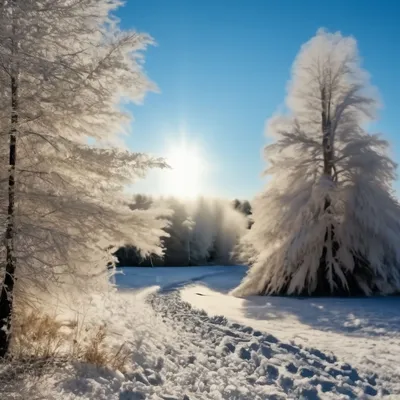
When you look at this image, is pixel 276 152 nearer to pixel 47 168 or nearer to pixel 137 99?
pixel 137 99

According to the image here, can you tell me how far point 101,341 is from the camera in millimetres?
5395

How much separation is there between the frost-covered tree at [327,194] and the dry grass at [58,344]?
31.7 feet

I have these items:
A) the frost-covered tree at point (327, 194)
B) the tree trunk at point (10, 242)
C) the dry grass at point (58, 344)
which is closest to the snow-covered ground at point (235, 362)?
the dry grass at point (58, 344)

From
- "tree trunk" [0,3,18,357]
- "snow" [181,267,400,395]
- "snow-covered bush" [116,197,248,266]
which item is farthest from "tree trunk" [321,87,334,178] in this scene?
"snow-covered bush" [116,197,248,266]

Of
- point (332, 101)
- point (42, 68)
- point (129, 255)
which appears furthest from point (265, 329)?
point (129, 255)

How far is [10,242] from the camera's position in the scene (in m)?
4.61

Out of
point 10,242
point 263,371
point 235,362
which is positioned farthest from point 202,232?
point 10,242

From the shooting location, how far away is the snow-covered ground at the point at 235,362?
424 centimetres

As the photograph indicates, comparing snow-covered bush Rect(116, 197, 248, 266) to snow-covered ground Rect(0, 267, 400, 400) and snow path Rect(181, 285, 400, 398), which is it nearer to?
snow path Rect(181, 285, 400, 398)

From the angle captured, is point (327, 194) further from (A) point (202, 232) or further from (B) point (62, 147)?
(A) point (202, 232)

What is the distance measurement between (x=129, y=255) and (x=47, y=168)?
38.7 metres

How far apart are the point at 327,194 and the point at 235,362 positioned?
9.95m

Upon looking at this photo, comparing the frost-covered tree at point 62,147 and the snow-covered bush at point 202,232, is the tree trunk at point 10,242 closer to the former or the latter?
the frost-covered tree at point 62,147

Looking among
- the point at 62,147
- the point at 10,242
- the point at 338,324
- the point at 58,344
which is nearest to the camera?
the point at 10,242
